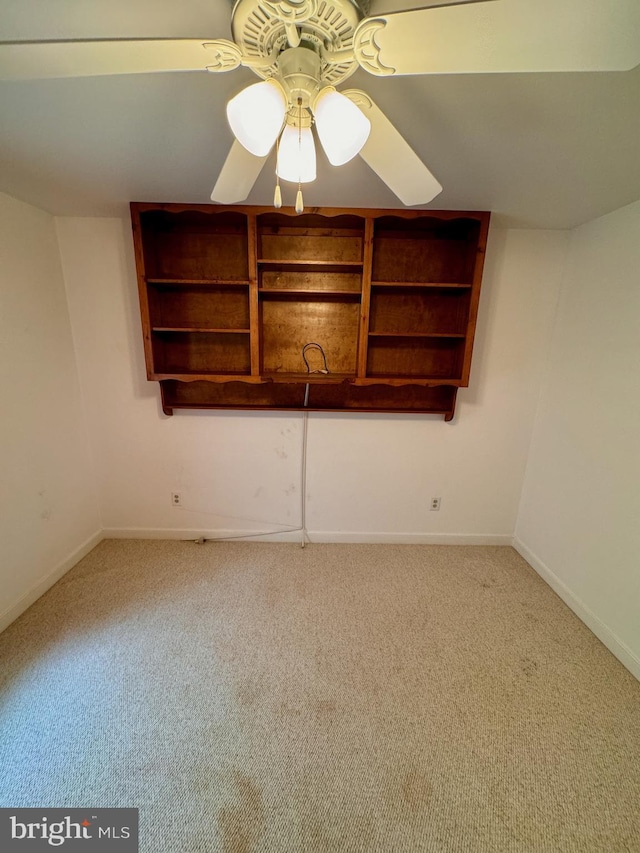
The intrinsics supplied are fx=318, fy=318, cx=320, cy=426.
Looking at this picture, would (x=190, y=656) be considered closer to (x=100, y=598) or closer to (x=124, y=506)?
(x=100, y=598)

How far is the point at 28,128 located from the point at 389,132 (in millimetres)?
1329

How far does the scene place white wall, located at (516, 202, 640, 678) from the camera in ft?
5.38

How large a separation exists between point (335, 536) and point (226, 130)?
2.44m

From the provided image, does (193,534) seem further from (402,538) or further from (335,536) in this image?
(402,538)

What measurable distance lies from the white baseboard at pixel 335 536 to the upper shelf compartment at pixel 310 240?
1.95 meters

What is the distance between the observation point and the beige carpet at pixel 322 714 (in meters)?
1.06

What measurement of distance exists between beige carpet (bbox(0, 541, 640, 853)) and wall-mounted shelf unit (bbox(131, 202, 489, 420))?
1.28 m

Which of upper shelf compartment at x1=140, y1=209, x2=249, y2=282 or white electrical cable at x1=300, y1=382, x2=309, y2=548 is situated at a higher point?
upper shelf compartment at x1=140, y1=209, x2=249, y2=282

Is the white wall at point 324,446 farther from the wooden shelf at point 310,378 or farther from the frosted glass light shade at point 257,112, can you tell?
the frosted glass light shade at point 257,112

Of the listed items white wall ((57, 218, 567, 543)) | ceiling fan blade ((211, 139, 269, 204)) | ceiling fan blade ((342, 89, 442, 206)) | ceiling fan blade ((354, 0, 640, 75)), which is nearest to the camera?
ceiling fan blade ((354, 0, 640, 75))

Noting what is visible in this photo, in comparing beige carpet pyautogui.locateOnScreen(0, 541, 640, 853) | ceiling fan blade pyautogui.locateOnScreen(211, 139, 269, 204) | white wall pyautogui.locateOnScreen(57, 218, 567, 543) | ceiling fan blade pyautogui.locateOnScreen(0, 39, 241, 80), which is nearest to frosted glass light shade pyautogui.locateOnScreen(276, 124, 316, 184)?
ceiling fan blade pyautogui.locateOnScreen(211, 139, 269, 204)

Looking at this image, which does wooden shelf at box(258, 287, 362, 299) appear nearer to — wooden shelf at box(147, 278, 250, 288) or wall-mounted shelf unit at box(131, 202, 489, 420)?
wall-mounted shelf unit at box(131, 202, 489, 420)

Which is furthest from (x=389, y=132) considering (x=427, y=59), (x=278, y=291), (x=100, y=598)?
(x=100, y=598)

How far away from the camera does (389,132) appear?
35.5 inches
